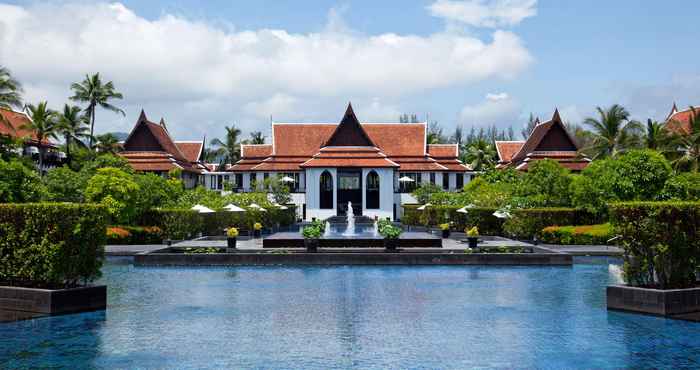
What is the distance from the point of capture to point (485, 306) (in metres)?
17.7

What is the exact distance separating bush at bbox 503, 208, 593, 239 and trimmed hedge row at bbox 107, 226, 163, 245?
18858 mm

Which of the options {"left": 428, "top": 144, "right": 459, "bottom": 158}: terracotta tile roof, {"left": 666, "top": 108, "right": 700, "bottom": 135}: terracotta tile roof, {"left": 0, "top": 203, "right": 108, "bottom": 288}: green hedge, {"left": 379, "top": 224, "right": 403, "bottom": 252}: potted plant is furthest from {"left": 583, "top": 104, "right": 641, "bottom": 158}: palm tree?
{"left": 0, "top": 203, "right": 108, "bottom": 288}: green hedge

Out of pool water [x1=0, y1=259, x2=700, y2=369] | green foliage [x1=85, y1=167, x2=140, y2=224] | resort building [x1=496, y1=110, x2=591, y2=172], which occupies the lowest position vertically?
pool water [x1=0, y1=259, x2=700, y2=369]

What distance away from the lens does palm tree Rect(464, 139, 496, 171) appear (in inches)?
3279

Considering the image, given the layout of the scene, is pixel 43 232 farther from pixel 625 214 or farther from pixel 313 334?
pixel 625 214

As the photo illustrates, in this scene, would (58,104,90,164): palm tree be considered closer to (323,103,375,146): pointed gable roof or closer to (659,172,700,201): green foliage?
(323,103,375,146): pointed gable roof

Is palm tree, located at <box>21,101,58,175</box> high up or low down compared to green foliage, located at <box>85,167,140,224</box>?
up

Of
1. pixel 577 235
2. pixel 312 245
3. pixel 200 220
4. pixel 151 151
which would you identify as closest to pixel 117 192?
pixel 200 220

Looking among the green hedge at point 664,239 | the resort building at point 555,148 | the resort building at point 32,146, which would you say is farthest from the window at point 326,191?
the green hedge at point 664,239

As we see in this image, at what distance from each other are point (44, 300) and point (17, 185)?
18798 millimetres

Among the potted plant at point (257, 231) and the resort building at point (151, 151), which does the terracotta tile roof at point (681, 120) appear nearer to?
the potted plant at point (257, 231)

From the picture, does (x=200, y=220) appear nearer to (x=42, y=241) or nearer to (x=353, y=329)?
(x=42, y=241)

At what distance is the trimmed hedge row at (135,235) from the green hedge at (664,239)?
24.5 meters

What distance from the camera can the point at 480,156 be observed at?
83.5m
